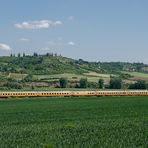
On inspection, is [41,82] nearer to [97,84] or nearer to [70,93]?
[97,84]

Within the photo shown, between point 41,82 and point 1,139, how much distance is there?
543 ft

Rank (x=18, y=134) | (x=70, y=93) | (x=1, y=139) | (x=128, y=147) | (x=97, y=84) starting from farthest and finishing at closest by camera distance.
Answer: (x=97, y=84), (x=70, y=93), (x=18, y=134), (x=1, y=139), (x=128, y=147)

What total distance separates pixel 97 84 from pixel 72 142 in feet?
545

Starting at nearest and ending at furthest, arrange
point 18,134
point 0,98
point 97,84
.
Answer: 1. point 18,134
2. point 0,98
3. point 97,84

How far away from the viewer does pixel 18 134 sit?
2541 centimetres

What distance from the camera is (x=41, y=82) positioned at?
619 feet

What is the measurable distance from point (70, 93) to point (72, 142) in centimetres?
8572

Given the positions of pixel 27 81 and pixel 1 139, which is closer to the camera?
pixel 1 139

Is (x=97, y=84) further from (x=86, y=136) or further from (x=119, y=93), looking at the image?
(x=86, y=136)

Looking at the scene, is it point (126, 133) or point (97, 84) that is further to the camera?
point (97, 84)

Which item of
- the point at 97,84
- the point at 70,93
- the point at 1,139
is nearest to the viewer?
the point at 1,139

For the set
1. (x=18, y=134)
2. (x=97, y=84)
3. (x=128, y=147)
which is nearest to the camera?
(x=128, y=147)

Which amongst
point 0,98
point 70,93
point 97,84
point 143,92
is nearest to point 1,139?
point 0,98

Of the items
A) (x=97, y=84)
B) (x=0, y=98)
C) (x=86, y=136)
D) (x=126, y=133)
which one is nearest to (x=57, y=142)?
(x=86, y=136)
